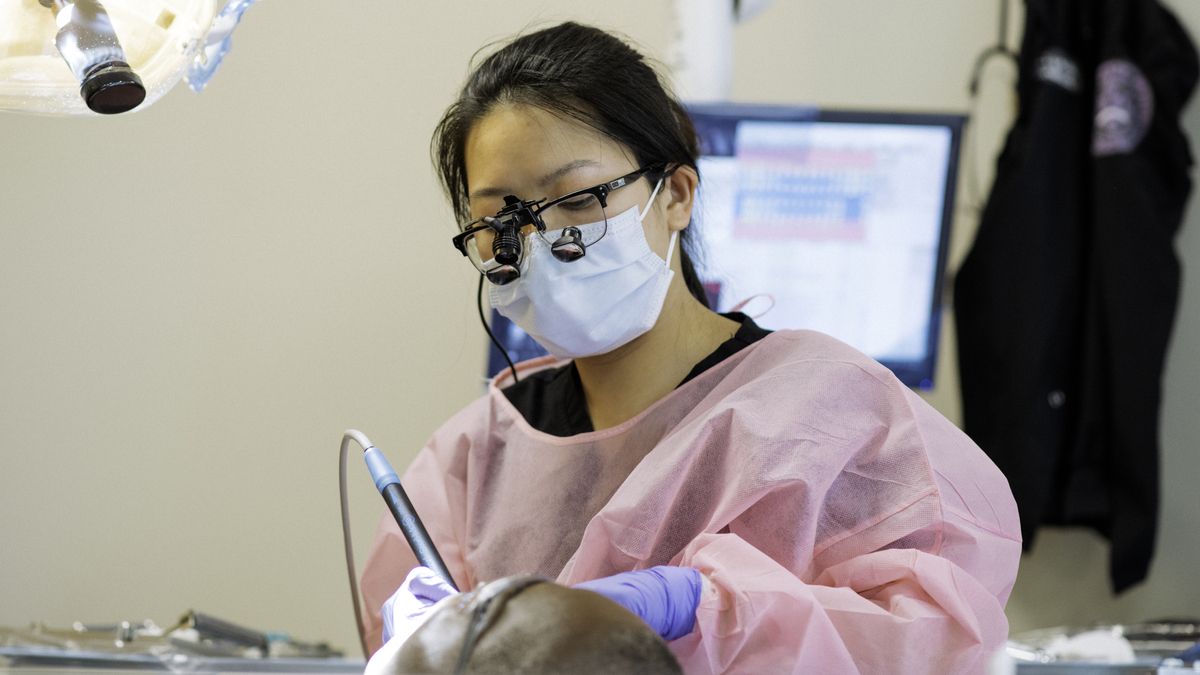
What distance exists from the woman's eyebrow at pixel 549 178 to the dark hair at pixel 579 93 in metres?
0.05

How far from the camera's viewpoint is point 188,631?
4.98 feet

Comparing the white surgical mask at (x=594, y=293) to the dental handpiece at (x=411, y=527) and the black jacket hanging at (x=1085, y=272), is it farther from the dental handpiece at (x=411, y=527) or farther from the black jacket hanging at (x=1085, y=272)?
the black jacket hanging at (x=1085, y=272)

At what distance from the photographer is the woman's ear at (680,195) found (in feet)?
4.09

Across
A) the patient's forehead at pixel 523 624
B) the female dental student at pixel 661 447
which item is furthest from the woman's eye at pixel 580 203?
the patient's forehead at pixel 523 624

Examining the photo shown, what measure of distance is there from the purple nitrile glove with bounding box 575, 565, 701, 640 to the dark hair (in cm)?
46

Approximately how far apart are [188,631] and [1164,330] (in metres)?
1.70

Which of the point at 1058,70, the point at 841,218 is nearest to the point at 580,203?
the point at 841,218

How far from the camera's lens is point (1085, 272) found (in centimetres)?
228

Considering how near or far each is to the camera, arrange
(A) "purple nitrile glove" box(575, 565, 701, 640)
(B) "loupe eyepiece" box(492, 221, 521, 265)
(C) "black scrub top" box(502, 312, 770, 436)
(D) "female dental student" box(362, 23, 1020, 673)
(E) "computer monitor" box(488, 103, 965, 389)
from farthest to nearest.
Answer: (E) "computer monitor" box(488, 103, 965, 389), (C) "black scrub top" box(502, 312, 770, 436), (B) "loupe eyepiece" box(492, 221, 521, 265), (D) "female dental student" box(362, 23, 1020, 673), (A) "purple nitrile glove" box(575, 565, 701, 640)

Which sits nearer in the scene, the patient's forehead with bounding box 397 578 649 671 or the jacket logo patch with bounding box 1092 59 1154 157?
the patient's forehead with bounding box 397 578 649 671

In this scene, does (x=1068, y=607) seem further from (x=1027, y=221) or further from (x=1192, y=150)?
(x=1192, y=150)

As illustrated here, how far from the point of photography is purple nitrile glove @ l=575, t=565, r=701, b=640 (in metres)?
0.83

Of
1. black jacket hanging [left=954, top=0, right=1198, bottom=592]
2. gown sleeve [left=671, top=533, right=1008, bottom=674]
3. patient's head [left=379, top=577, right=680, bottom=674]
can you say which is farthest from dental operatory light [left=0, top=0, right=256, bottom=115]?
black jacket hanging [left=954, top=0, right=1198, bottom=592]

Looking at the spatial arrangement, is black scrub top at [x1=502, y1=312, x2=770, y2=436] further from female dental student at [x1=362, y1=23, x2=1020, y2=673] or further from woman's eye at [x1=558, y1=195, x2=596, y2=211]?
woman's eye at [x1=558, y1=195, x2=596, y2=211]
